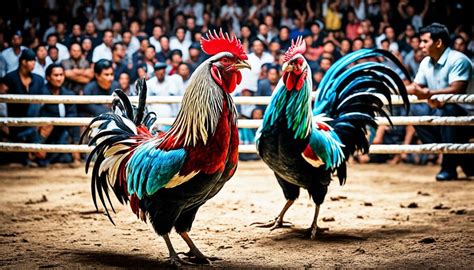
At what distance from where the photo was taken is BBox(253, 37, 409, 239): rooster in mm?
4629

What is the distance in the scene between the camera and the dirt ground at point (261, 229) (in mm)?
4152

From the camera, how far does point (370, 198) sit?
20.9ft

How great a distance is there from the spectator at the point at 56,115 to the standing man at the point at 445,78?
4661mm

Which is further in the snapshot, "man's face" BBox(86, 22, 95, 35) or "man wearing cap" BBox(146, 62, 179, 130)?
"man's face" BBox(86, 22, 95, 35)

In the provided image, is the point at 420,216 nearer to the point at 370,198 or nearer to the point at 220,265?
the point at 370,198

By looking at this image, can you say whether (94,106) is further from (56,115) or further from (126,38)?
(126,38)

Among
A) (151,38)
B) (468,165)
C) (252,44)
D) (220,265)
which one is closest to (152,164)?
(220,265)

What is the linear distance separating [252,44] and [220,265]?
7.38 m

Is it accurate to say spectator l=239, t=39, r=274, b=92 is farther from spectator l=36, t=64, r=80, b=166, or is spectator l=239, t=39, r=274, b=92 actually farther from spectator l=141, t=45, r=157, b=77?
spectator l=36, t=64, r=80, b=166

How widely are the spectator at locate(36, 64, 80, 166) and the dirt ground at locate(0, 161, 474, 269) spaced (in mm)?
1251

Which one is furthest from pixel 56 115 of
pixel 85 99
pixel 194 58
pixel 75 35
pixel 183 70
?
pixel 75 35

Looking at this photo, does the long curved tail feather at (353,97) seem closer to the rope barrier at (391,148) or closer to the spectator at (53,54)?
the rope barrier at (391,148)

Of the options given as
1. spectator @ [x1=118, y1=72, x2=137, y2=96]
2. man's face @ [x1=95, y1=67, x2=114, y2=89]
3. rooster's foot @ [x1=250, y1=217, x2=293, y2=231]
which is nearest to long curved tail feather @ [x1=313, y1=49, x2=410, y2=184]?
rooster's foot @ [x1=250, y1=217, x2=293, y2=231]

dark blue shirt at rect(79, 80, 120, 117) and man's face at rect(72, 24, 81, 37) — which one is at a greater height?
man's face at rect(72, 24, 81, 37)
